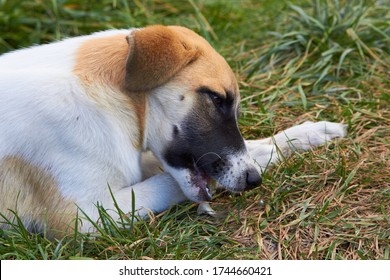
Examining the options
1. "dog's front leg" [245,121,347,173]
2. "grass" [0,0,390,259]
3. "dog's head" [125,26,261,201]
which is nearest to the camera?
"grass" [0,0,390,259]

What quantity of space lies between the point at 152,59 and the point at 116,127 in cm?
49

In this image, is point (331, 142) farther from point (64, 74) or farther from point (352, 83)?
point (64, 74)

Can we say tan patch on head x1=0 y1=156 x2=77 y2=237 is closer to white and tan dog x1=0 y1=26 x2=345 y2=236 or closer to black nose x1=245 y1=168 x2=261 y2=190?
white and tan dog x1=0 y1=26 x2=345 y2=236

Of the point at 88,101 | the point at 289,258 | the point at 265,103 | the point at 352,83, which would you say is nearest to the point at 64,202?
the point at 88,101

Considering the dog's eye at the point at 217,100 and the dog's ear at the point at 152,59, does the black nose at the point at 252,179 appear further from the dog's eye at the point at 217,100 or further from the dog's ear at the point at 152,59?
the dog's ear at the point at 152,59

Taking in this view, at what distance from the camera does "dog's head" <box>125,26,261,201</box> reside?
4797mm

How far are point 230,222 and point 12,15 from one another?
3.99 metres

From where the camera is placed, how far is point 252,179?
4.82 m

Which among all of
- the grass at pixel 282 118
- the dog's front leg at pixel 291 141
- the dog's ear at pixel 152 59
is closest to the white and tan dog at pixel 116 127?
the dog's ear at pixel 152 59

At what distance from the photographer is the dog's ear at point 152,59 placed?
4699 millimetres

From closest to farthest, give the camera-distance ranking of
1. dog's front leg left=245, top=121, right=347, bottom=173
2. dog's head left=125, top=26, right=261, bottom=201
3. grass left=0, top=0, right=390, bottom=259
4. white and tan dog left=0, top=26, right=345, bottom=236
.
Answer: grass left=0, top=0, right=390, bottom=259 → white and tan dog left=0, top=26, right=345, bottom=236 → dog's head left=125, top=26, right=261, bottom=201 → dog's front leg left=245, top=121, right=347, bottom=173

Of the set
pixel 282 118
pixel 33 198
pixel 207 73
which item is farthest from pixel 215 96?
pixel 282 118

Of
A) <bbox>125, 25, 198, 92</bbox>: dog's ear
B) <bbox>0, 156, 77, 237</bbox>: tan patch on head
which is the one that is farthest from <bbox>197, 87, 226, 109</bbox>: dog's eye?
<bbox>0, 156, 77, 237</bbox>: tan patch on head

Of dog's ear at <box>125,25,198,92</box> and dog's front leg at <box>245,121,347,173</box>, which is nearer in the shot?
dog's ear at <box>125,25,198,92</box>
